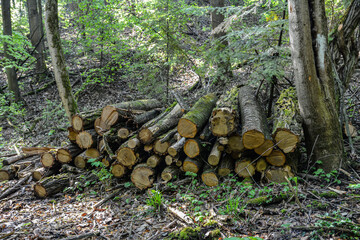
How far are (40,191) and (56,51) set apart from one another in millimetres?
4068

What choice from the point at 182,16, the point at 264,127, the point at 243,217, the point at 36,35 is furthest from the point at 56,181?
the point at 36,35

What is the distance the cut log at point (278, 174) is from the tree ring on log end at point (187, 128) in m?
1.45

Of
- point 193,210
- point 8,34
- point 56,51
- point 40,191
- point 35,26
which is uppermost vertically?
point 35,26

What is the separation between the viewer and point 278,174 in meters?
3.89

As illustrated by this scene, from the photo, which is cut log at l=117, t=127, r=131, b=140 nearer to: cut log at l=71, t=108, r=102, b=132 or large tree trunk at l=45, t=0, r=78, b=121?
cut log at l=71, t=108, r=102, b=132

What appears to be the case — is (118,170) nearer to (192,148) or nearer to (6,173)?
(192,148)

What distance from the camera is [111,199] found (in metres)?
4.45

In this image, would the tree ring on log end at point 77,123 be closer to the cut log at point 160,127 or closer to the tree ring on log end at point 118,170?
the tree ring on log end at point 118,170

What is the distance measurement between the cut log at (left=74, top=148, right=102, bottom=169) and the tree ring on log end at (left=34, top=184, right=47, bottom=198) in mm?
929

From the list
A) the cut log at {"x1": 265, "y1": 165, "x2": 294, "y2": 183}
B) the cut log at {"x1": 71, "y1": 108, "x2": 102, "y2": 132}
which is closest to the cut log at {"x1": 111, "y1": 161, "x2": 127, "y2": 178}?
the cut log at {"x1": 71, "y1": 108, "x2": 102, "y2": 132}

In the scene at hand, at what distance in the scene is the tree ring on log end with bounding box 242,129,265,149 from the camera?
148 inches

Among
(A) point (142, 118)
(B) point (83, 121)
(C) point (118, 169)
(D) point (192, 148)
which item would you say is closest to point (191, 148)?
(D) point (192, 148)

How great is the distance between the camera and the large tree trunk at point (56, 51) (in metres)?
6.65

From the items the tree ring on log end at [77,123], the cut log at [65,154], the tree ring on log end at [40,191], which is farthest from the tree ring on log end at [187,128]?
the tree ring on log end at [40,191]
